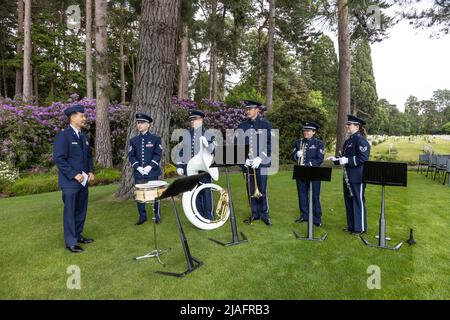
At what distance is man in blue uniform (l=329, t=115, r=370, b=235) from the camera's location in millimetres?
5336

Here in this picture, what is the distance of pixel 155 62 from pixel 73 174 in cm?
371

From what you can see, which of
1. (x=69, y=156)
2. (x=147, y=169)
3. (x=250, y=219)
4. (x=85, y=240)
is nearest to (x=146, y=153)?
(x=147, y=169)

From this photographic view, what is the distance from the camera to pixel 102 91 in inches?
488

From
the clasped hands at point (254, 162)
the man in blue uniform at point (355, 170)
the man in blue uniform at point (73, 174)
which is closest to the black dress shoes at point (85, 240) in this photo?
the man in blue uniform at point (73, 174)

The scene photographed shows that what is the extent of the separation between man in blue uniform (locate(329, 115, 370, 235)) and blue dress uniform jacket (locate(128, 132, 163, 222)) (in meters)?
3.28

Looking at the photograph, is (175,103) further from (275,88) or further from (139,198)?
(275,88)

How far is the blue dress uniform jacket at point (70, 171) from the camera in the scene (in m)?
4.62

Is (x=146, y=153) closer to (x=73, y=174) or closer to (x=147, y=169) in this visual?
(x=147, y=169)

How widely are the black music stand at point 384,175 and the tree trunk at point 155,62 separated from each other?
186 inches

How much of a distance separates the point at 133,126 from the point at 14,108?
8749 mm

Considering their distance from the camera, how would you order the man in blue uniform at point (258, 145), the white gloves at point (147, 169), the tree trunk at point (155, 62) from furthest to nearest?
the tree trunk at point (155, 62), the man in blue uniform at point (258, 145), the white gloves at point (147, 169)

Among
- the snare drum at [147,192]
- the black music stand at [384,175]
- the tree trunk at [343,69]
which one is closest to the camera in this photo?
the snare drum at [147,192]

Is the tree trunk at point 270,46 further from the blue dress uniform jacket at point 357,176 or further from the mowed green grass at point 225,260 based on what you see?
the blue dress uniform jacket at point 357,176
